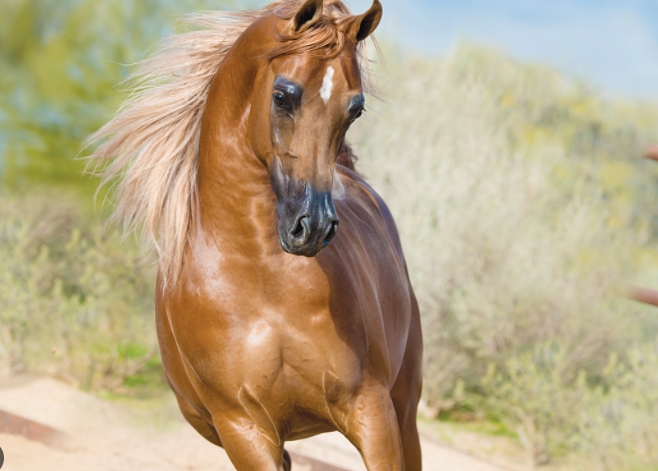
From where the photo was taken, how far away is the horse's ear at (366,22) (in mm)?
2338

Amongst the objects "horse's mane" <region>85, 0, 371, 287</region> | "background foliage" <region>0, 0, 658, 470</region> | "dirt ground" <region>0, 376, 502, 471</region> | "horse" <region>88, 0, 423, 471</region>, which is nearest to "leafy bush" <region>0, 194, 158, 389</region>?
"background foliage" <region>0, 0, 658, 470</region>

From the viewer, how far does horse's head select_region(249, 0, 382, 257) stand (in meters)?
2.16

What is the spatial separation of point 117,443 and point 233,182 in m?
4.00

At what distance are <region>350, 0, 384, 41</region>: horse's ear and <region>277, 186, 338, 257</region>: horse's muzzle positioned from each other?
519 mm

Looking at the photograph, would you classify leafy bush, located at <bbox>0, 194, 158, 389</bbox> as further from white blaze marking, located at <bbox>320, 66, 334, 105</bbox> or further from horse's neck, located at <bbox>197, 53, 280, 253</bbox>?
white blaze marking, located at <bbox>320, 66, 334, 105</bbox>

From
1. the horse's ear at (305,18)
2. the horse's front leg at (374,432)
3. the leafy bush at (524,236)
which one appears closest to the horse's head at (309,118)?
the horse's ear at (305,18)

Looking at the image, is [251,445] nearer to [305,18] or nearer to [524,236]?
[305,18]

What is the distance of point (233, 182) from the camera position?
8.54ft

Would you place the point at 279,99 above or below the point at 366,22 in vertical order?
below

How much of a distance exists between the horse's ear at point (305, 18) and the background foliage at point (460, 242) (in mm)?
4647

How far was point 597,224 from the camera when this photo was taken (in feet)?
24.8

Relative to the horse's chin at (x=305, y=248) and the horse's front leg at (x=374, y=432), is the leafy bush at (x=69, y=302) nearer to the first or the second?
the horse's front leg at (x=374, y=432)

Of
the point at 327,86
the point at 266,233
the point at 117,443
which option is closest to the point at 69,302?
the point at 117,443

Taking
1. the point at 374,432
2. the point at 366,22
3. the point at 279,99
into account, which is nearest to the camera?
the point at 279,99
